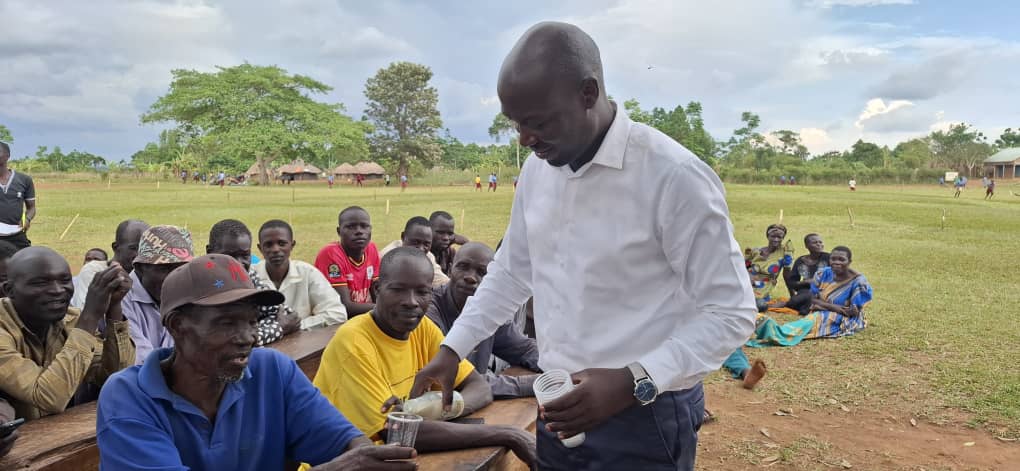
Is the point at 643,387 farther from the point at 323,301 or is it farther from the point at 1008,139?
the point at 1008,139

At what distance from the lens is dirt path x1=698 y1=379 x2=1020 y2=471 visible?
14.9 feet

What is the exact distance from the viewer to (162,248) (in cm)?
361

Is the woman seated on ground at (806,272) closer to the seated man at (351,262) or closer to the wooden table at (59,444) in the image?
the seated man at (351,262)

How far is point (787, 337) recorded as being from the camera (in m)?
7.62

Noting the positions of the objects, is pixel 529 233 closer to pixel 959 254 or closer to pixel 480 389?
pixel 480 389

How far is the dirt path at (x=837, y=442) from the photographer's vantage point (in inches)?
179

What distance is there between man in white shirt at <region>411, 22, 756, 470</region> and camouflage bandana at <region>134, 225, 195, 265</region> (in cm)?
253

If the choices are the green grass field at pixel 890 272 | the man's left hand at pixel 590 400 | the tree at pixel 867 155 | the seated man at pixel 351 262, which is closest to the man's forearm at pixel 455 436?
the man's left hand at pixel 590 400

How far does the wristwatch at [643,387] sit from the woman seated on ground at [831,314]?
6.47 m

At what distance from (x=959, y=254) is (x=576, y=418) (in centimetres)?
1637

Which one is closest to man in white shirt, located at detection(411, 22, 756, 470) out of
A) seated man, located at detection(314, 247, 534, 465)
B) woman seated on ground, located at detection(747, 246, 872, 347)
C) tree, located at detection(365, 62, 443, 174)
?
seated man, located at detection(314, 247, 534, 465)

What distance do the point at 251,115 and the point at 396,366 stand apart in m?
44.5

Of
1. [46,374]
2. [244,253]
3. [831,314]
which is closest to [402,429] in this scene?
[46,374]

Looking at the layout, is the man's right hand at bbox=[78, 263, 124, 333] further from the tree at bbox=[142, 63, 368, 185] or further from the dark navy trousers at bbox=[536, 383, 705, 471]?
the tree at bbox=[142, 63, 368, 185]
